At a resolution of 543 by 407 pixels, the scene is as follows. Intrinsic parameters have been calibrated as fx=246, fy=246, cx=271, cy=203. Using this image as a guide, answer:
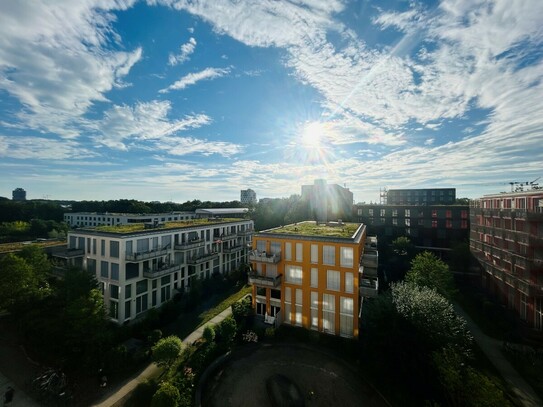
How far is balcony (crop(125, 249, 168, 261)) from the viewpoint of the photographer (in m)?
31.5

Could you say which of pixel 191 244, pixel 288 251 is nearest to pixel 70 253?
pixel 191 244

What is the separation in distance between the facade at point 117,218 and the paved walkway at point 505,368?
2629 inches

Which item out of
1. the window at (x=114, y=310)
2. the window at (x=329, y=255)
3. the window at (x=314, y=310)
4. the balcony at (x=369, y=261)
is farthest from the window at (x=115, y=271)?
the balcony at (x=369, y=261)

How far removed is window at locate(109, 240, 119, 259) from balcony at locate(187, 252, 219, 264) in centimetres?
1172

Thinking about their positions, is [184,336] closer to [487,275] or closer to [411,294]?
[411,294]

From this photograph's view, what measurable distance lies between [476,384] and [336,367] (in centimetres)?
1160

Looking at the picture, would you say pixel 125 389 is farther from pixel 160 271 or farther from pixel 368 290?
pixel 368 290

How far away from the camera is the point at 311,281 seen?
30.7 m

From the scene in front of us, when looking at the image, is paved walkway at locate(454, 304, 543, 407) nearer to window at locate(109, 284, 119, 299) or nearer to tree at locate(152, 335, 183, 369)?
tree at locate(152, 335, 183, 369)

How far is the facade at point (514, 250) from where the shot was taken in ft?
97.7

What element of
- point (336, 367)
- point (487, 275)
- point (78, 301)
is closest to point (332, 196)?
point (487, 275)

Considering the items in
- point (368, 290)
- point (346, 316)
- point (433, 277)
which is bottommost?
point (346, 316)

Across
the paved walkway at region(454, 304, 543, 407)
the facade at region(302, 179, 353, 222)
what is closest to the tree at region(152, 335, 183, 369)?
the paved walkway at region(454, 304, 543, 407)

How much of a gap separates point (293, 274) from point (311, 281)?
2.48 meters
